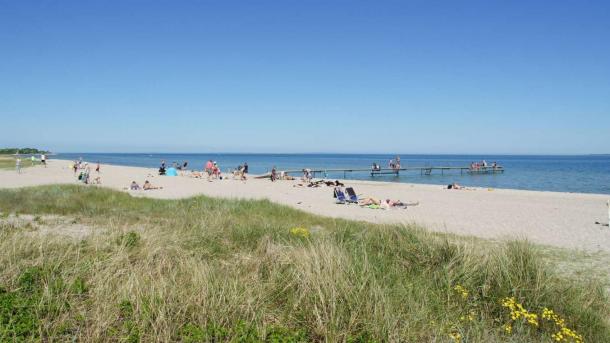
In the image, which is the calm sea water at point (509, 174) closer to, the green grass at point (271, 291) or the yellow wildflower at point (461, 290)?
the green grass at point (271, 291)

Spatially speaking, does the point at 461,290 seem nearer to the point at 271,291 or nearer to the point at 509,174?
the point at 271,291

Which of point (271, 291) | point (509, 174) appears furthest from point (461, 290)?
point (509, 174)

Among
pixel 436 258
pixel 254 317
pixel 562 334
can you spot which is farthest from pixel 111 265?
pixel 562 334

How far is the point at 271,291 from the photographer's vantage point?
3.90m

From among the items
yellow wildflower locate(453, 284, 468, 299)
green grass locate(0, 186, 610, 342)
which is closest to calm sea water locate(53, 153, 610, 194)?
green grass locate(0, 186, 610, 342)

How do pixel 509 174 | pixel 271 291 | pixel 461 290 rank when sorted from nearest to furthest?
pixel 271 291 < pixel 461 290 < pixel 509 174

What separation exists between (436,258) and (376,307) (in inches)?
83.5

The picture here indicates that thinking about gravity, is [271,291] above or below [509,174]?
above

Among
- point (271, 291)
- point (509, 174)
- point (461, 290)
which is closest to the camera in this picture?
point (271, 291)

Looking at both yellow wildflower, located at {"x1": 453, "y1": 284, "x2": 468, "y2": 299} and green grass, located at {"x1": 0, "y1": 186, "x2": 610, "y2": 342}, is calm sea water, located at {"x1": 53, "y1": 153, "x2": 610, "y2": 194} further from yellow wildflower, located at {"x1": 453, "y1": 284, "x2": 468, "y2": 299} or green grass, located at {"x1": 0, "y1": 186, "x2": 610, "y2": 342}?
yellow wildflower, located at {"x1": 453, "y1": 284, "x2": 468, "y2": 299}

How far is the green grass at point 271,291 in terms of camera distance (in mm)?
3172

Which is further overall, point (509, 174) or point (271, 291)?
point (509, 174)

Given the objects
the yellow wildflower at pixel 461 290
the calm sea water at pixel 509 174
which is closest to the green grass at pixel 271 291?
the yellow wildflower at pixel 461 290

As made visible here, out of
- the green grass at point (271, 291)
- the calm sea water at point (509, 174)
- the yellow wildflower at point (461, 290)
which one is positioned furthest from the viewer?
the calm sea water at point (509, 174)
